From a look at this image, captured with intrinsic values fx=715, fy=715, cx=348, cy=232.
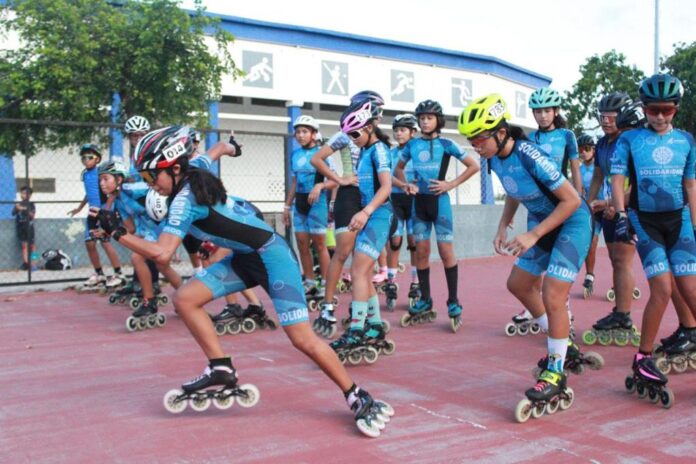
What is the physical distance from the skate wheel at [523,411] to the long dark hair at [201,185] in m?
2.48

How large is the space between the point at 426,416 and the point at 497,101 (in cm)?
232

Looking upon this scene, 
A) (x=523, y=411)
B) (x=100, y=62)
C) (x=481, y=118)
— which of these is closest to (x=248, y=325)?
(x=523, y=411)

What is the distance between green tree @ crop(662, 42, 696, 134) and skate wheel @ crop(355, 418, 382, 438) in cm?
2915

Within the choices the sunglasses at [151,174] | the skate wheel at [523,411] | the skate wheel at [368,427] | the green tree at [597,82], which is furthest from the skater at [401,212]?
the green tree at [597,82]

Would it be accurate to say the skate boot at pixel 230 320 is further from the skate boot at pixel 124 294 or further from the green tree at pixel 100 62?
the green tree at pixel 100 62

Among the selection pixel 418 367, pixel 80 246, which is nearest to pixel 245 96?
pixel 80 246

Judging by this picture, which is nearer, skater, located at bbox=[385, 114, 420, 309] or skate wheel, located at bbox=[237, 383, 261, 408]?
skate wheel, located at bbox=[237, 383, 261, 408]

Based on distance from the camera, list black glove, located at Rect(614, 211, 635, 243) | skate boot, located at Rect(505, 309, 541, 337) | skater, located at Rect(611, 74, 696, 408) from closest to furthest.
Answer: skater, located at Rect(611, 74, 696, 408) → black glove, located at Rect(614, 211, 635, 243) → skate boot, located at Rect(505, 309, 541, 337)

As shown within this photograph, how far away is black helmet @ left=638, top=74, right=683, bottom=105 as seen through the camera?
5578mm

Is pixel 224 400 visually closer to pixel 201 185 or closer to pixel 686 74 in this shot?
pixel 201 185

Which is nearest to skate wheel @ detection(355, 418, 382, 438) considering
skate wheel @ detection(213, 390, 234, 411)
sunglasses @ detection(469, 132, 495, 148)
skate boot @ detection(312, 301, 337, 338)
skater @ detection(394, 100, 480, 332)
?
skate wheel @ detection(213, 390, 234, 411)

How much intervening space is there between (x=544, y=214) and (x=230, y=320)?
170 inches

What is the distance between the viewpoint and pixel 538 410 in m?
5.00

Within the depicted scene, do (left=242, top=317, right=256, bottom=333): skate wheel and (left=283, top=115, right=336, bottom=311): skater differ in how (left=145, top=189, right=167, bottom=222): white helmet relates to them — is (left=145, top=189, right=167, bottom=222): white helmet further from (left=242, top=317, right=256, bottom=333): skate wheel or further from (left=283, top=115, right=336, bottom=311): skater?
(left=283, top=115, right=336, bottom=311): skater
